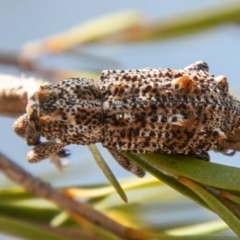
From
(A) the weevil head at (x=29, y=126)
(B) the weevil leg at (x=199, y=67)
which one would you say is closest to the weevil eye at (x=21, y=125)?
(A) the weevil head at (x=29, y=126)

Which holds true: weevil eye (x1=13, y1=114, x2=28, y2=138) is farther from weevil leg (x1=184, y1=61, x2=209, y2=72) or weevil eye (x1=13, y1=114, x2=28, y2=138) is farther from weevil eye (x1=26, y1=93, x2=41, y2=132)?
weevil leg (x1=184, y1=61, x2=209, y2=72)

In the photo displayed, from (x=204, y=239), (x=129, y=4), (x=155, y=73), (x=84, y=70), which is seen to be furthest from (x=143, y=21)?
(x=129, y=4)

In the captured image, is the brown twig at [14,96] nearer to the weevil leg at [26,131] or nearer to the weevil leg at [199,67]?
the weevil leg at [26,131]

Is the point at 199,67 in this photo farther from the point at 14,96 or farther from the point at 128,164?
the point at 14,96

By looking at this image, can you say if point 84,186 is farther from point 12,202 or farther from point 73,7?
point 73,7

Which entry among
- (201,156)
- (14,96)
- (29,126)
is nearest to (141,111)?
(201,156)
